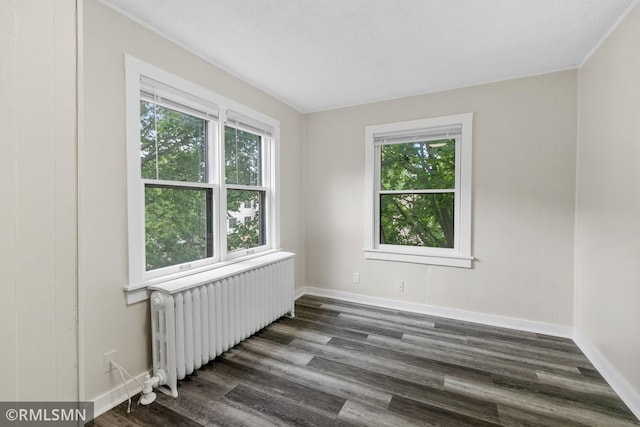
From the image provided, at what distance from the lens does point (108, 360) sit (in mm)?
1840

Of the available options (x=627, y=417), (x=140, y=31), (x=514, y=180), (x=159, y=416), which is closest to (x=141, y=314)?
(x=159, y=416)

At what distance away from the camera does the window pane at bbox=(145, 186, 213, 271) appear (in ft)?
7.01

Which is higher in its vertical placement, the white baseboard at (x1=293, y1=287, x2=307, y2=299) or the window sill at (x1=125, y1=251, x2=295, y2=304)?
the window sill at (x1=125, y1=251, x2=295, y2=304)

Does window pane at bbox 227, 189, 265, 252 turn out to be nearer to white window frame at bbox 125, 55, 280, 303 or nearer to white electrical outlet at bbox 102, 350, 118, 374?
white window frame at bbox 125, 55, 280, 303

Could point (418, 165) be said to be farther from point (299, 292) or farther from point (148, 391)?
point (148, 391)

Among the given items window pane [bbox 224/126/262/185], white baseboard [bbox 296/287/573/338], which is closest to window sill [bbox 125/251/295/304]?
window pane [bbox 224/126/262/185]

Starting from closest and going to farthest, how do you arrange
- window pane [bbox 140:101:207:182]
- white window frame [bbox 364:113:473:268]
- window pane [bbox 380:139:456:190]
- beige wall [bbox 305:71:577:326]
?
window pane [bbox 140:101:207:182] → beige wall [bbox 305:71:577:326] → white window frame [bbox 364:113:473:268] → window pane [bbox 380:139:456:190]

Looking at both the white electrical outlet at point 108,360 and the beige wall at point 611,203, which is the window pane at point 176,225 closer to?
the white electrical outlet at point 108,360

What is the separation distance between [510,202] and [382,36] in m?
2.05

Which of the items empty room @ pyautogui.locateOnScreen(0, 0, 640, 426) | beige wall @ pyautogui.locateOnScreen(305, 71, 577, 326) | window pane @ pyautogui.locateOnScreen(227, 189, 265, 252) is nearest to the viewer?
empty room @ pyautogui.locateOnScreen(0, 0, 640, 426)

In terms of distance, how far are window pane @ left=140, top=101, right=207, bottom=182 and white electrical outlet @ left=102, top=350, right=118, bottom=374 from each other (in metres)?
1.19

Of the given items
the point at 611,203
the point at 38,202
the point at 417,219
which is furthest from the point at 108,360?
the point at 611,203

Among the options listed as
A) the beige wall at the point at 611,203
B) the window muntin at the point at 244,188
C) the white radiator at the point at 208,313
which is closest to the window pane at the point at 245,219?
the window muntin at the point at 244,188

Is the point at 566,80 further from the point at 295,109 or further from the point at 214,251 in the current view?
the point at 214,251
